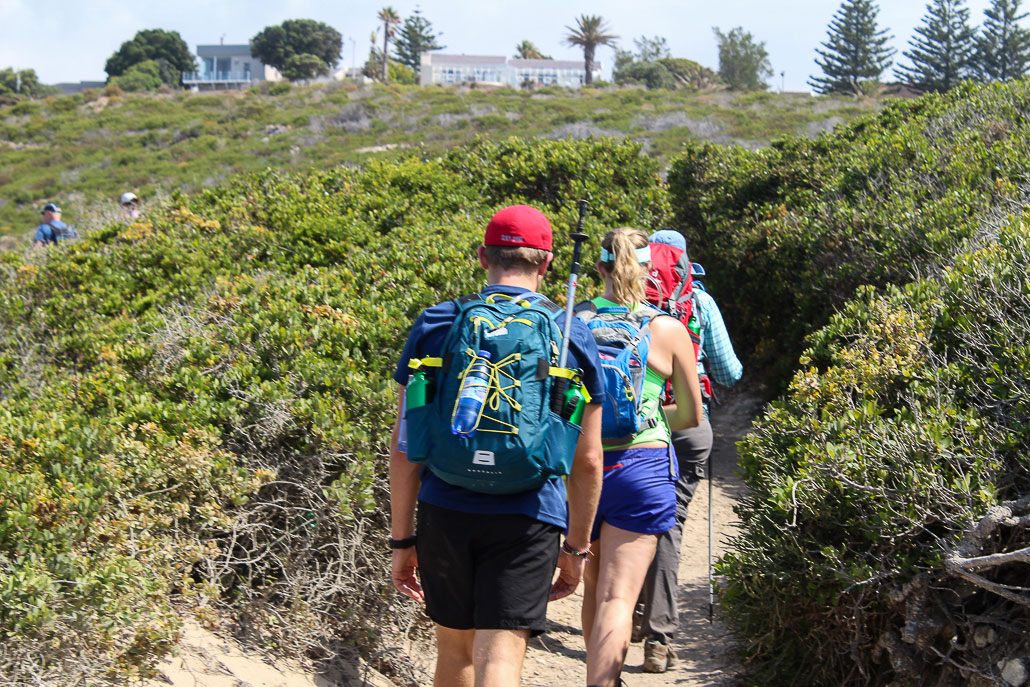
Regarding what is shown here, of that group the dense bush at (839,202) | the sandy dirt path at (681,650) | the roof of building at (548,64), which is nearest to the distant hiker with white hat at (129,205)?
the dense bush at (839,202)

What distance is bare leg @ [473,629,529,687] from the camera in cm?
251

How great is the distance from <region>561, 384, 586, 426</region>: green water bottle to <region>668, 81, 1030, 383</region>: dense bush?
3.65m

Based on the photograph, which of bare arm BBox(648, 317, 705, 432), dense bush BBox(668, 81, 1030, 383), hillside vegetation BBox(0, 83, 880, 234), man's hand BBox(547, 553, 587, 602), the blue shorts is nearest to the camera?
man's hand BBox(547, 553, 587, 602)

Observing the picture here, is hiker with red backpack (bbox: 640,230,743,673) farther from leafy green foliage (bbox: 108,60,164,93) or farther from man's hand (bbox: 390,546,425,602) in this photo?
leafy green foliage (bbox: 108,60,164,93)

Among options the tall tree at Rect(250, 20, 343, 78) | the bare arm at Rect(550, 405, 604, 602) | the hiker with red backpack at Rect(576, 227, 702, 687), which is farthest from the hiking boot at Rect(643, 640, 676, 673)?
the tall tree at Rect(250, 20, 343, 78)

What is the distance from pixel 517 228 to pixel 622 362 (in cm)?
75

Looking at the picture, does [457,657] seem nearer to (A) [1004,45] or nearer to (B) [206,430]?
(B) [206,430]

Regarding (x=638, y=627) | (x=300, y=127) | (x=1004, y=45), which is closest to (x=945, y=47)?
(x=1004, y=45)

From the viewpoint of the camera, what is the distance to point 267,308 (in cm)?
539

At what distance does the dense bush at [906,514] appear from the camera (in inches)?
123

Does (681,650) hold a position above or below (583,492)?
below

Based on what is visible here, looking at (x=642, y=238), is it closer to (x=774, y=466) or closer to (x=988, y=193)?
(x=774, y=466)

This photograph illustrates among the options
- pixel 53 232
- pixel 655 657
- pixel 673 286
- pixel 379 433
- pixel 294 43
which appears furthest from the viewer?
pixel 294 43

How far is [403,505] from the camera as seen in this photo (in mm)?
2770
